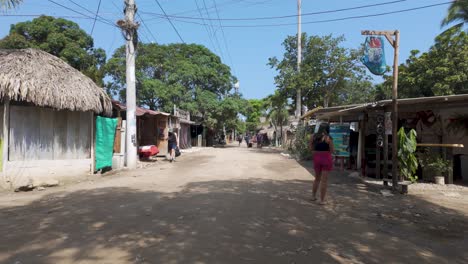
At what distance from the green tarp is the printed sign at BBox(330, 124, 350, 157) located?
26.9ft

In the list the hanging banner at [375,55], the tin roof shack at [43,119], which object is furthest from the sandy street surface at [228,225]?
the hanging banner at [375,55]

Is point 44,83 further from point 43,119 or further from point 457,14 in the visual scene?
point 457,14

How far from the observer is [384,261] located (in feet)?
13.8

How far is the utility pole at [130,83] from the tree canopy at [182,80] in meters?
14.6

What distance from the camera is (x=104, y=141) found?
12.5 meters

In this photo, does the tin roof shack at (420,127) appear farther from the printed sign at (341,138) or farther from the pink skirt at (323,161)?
the pink skirt at (323,161)

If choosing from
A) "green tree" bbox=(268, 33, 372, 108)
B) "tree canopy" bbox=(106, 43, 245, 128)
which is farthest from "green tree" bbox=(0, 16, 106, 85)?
"green tree" bbox=(268, 33, 372, 108)

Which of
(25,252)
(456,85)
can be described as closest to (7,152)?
(25,252)

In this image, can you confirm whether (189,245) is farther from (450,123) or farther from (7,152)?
(450,123)

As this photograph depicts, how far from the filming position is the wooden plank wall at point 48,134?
31.7 ft

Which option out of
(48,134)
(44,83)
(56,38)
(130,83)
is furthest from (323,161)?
(56,38)

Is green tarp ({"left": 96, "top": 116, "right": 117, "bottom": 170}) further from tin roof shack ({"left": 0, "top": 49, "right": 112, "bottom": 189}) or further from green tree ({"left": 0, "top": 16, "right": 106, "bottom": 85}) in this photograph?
green tree ({"left": 0, "top": 16, "right": 106, "bottom": 85})

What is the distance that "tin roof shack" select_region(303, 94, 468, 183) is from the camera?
9609mm

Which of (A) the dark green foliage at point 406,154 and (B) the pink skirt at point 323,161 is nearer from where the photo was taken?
(B) the pink skirt at point 323,161
